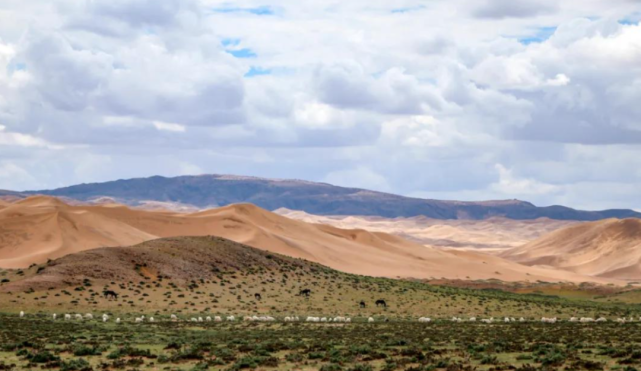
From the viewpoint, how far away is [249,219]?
125m

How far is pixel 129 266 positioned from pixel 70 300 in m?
11.4

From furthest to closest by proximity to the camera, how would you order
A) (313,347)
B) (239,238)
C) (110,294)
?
(239,238) → (110,294) → (313,347)

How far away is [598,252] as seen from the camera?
17475 centimetres

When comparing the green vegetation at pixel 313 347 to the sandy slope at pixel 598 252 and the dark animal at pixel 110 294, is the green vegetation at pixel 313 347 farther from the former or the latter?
the sandy slope at pixel 598 252

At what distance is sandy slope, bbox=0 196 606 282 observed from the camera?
96062 millimetres

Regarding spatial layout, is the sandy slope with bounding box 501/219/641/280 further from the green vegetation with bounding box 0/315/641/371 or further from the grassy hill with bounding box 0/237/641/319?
the green vegetation with bounding box 0/315/641/371

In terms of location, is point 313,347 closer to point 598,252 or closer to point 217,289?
point 217,289

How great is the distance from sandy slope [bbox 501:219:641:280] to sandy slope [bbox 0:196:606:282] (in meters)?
24.7

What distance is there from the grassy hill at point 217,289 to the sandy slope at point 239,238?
57.0 feet

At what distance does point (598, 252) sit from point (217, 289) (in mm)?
123187

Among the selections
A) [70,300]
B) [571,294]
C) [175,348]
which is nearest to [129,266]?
[70,300]

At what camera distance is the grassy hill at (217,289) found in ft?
193

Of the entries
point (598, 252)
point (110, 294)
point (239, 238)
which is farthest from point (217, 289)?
point (598, 252)

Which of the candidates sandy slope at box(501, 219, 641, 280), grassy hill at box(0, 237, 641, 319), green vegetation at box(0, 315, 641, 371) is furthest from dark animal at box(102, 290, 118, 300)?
sandy slope at box(501, 219, 641, 280)
